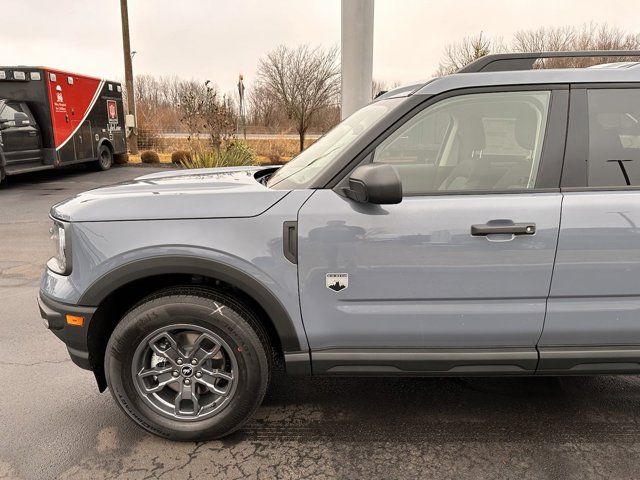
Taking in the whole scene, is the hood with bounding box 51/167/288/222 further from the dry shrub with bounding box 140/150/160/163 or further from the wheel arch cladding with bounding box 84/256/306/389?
the dry shrub with bounding box 140/150/160/163

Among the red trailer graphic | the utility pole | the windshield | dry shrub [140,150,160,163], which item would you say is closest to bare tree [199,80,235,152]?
the red trailer graphic

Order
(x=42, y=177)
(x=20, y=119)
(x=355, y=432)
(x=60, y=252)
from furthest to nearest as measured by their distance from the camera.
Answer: (x=42, y=177) → (x=20, y=119) → (x=355, y=432) → (x=60, y=252)

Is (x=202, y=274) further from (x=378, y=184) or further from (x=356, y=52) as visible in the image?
(x=356, y=52)

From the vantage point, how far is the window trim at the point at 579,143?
7.76 feet

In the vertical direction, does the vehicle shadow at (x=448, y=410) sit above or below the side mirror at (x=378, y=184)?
below

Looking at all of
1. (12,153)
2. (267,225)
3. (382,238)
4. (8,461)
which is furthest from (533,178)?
(12,153)

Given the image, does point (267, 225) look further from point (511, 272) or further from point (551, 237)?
point (551, 237)

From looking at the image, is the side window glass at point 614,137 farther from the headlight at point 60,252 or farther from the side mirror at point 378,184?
the headlight at point 60,252

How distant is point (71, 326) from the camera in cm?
→ 249

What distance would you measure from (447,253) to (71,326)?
1.95 m

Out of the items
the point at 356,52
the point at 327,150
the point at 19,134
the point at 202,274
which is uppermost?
the point at 356,52

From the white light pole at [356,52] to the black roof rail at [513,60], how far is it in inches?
165

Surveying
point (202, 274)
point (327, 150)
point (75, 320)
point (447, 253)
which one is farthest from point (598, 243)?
point (75, 320)

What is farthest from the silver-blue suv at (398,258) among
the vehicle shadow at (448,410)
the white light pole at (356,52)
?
the white light pole at (356,52)
